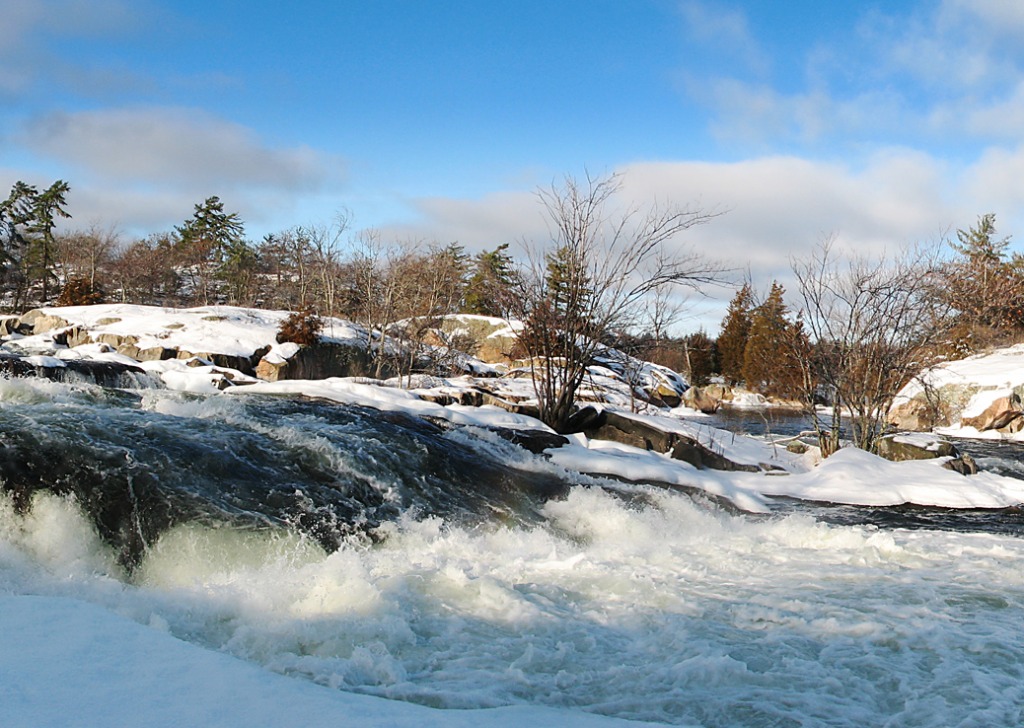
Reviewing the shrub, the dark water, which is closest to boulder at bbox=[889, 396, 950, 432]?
the dark water

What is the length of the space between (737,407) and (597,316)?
24.3 m

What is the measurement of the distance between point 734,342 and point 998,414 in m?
23.6

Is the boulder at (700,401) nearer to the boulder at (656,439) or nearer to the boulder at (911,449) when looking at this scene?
the boulder at (911,449)

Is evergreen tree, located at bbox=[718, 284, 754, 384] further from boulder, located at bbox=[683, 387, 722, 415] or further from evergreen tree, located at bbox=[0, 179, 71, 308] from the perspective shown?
evergreen tree, located at bbox=[0, 179, 71, 308]

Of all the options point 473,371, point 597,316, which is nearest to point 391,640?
point 597,316

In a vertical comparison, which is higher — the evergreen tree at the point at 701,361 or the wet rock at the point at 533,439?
the evergreen tree at the point at 701,361

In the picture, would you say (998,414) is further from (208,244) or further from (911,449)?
(208,244)

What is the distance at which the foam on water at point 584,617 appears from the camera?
3311 millimetres

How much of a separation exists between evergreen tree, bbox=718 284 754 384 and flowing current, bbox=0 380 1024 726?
124ft

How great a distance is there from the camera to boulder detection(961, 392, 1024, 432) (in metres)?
21.3

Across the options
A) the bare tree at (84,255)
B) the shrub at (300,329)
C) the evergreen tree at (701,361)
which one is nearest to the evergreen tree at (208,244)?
the bare tree at (84,255)

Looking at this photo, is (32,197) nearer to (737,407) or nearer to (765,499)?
(737,407)

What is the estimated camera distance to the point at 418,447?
793 cm

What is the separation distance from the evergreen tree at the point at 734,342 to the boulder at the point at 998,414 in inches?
822
